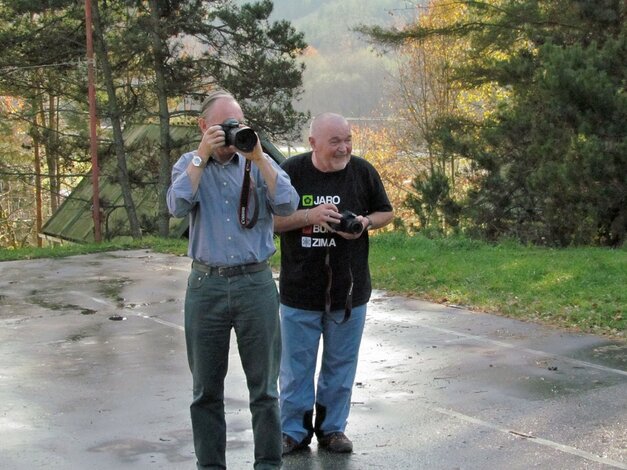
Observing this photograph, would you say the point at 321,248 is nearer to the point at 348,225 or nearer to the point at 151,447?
the point at 348,225

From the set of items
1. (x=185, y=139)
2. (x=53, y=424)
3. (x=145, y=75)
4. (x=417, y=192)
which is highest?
(x=145, y=75)

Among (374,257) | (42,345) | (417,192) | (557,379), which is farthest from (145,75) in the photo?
(557,379)

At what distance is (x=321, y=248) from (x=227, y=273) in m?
0.98

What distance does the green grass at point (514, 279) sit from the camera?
955cm

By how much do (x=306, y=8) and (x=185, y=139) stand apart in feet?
130

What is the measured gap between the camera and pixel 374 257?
46.6 ft

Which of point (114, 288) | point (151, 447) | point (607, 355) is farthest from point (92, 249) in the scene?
point (151, 447)

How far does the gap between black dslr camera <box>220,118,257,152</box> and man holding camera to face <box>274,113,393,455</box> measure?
0.95m

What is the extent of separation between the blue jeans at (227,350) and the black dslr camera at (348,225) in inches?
26.4

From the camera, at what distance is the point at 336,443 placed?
18.2 feet

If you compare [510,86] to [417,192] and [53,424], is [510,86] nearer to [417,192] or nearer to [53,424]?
[417,192]

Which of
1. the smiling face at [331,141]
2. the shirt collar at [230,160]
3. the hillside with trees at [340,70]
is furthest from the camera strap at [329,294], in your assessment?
the hillside with trees at [340,70]

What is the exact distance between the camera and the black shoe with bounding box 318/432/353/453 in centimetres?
552

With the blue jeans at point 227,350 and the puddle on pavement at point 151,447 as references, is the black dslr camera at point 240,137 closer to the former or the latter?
the blue jeans at point 227,350
